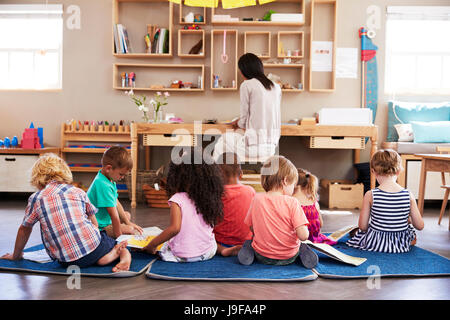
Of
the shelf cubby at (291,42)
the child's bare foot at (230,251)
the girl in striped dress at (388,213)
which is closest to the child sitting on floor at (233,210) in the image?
the child's bare foot at (230,251)

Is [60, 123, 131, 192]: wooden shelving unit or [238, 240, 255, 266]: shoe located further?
[60, 123, 131, 192]: wooden shelving unit

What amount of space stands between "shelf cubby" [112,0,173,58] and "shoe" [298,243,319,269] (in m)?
3.31

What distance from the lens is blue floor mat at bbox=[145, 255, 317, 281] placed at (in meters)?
1.86

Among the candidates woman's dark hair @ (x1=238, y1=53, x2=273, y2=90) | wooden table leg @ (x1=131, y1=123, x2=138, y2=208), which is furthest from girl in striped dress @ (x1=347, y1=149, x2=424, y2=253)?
wooden table leg @ (x1=131, y1=123, x2=138, y2=208)

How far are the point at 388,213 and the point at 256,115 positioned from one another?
4.56 ft

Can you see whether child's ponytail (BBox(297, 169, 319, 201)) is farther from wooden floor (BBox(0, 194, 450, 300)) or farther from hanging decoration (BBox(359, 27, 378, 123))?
hanging decoration (BBox(359, 27, 378, 123))

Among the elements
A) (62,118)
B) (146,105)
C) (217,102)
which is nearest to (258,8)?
(217,102)

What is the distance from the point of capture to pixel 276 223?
204 cm

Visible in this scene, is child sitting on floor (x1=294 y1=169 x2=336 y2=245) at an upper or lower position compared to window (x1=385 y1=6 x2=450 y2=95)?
lower

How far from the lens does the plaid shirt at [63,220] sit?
188cm

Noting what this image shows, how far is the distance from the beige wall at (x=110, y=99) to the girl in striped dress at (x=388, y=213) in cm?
245

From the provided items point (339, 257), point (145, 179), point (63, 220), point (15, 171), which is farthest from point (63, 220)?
point (15, 171)

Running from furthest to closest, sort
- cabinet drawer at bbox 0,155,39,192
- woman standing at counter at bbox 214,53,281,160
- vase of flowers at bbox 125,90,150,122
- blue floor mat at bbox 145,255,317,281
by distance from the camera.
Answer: vase of flowers at bbox 125,90,150,122
cabinet drawer at bbox 0,155,39,192
woman standing at counter at bbox 214,53,281,160
blue floor mat at bbox 145,255,317,281

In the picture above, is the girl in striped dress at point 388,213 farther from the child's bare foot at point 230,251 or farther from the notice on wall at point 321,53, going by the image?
the notice on wall at point 321,53
